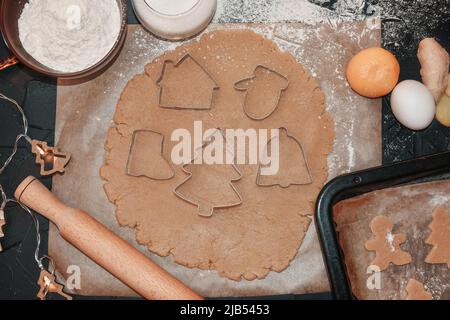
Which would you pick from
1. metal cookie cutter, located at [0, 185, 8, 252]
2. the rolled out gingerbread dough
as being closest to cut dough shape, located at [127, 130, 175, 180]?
the rolled out gingerbread dough

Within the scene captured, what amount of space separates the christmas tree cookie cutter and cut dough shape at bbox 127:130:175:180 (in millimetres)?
44

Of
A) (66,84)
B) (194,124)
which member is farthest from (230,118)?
(66,84)

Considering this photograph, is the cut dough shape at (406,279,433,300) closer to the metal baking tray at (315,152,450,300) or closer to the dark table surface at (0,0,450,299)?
the metal baking tray at (315,152,450,300)

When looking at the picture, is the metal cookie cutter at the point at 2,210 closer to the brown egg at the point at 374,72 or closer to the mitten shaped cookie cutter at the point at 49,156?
the mitten shaped cookie cutter at the point at 49,156

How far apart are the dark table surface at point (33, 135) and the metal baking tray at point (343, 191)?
0.16m

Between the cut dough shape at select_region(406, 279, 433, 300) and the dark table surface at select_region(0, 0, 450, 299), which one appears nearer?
the cut dough shape at select_region(406, 279, 433, 300)

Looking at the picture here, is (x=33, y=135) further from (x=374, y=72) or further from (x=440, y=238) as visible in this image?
(x=440, y=238)

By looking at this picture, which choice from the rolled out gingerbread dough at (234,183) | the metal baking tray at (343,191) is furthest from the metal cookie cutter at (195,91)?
the metal baking tray at (343,191)

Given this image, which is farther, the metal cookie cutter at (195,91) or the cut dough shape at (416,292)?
the metal cookie cutter at (195,91)

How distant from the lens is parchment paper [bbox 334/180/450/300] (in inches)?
51.7

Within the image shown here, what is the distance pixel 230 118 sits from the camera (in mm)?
1416

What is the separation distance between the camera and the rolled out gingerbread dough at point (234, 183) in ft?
4.55

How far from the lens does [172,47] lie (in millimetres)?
1440
